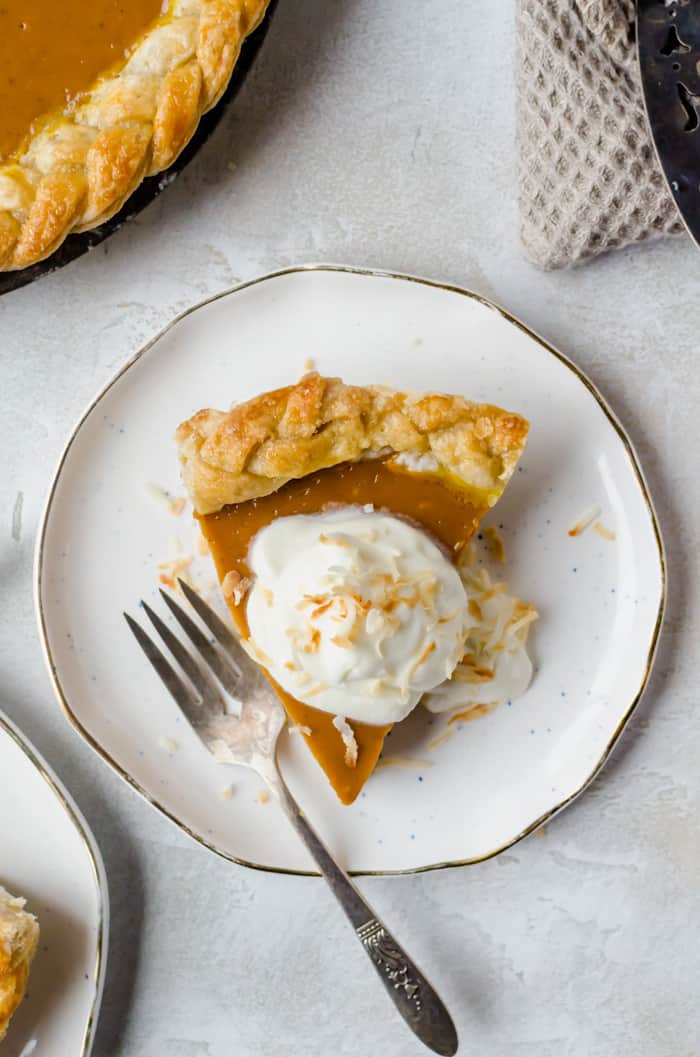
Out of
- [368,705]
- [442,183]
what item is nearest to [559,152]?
[442,183]

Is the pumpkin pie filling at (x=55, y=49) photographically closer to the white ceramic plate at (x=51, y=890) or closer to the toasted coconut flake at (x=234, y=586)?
the toasted coconut flake at (x=234, y=586)

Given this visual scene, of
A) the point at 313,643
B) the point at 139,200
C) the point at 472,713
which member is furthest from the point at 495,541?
→ the point at 139,200

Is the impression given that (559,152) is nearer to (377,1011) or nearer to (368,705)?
(368,705)

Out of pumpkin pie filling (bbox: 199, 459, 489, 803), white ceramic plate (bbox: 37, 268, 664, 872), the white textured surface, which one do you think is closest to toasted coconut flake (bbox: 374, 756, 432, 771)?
white ceramic plate (bbox: 37, 268, 664, 872)

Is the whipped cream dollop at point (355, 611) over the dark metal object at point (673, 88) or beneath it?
beneath

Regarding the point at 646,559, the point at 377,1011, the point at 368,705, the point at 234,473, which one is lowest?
the point at 377,1011

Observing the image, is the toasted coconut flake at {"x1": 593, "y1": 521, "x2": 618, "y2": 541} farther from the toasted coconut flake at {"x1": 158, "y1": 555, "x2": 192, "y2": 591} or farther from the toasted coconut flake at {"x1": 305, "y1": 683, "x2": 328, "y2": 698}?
the toasted coconut flake at {"x1": 158, "y1": 555, "x2": 192, "y2": 591}

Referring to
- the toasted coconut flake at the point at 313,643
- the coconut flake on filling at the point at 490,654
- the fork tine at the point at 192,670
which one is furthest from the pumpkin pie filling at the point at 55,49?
the coconut flake on filling at the point at 490,654
